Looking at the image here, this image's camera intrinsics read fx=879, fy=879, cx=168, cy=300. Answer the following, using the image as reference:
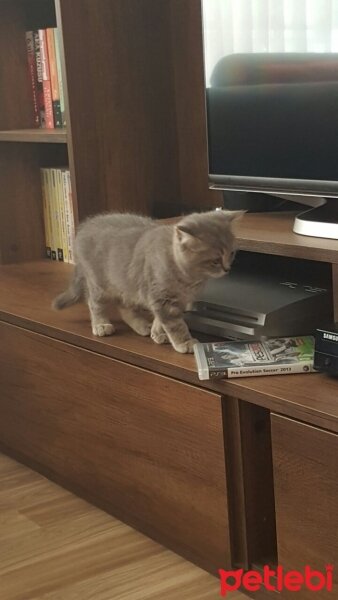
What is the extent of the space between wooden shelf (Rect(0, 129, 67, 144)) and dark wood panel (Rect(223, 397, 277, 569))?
3.05 feet

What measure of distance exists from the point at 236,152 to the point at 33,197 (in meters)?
0.89

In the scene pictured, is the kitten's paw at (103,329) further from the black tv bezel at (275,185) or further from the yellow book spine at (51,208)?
the yellow book spine at (51,208)

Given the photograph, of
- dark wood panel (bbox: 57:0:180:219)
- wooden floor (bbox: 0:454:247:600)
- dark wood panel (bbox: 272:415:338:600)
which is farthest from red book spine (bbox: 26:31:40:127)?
dark wood panel (bbox: 272:415:338:600)

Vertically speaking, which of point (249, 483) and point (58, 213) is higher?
point (58, 213)

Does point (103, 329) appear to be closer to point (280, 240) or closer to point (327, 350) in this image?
point (280, 240)

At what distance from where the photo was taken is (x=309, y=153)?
1.71 metres

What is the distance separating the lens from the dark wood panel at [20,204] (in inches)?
99.1

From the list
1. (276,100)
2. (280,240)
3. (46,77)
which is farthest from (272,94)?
(46,77)

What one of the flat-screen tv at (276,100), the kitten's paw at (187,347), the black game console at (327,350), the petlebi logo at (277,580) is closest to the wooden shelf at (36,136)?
the flat-screen tv at (276,100)

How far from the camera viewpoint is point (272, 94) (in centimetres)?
176

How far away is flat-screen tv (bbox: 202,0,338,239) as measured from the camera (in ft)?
5.41

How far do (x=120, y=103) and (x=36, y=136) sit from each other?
0.24m

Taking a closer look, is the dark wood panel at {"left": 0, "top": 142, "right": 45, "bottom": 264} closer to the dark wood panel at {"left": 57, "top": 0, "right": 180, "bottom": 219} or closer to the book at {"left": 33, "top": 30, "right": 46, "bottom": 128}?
the book at {"left": 33, "top": 30, "right": 46, "bottom": 128}

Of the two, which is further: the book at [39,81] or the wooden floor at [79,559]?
the book at [39,81]
